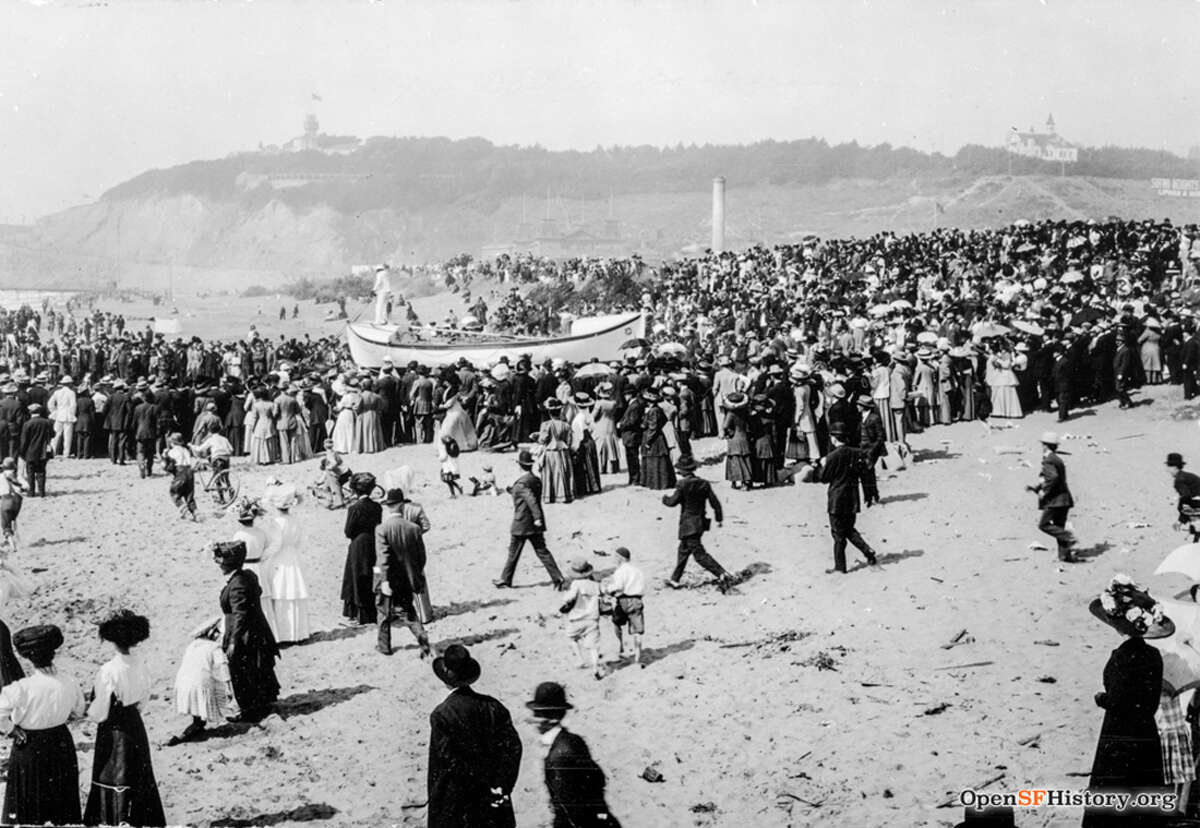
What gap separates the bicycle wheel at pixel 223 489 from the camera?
15836mm

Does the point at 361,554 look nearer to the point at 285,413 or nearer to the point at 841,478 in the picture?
the point at 841,478

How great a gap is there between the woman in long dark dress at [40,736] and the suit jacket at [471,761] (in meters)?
2.20

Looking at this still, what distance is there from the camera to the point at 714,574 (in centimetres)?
1081

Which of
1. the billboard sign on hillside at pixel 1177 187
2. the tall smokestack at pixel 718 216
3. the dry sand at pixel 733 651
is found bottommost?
the dry sand at pixel 733 651

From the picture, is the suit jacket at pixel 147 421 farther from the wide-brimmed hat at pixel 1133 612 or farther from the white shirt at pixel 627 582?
the wide-brimmed hat at pixel 1133 612

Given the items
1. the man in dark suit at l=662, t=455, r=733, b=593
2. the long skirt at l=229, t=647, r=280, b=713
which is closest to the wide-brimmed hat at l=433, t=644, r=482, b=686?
the long skirt at l=229, t=647, r=280, b=713

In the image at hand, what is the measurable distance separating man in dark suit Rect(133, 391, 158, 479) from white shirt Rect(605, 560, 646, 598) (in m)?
11.9

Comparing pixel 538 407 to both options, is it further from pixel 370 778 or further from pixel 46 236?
pixel 46 236

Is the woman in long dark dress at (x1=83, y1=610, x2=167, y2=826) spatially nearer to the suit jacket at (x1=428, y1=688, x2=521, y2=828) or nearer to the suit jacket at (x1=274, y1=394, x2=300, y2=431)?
the suit jacket at (x1=428, y1=688, x2=521, y2=828)

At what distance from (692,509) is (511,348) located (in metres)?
14.1

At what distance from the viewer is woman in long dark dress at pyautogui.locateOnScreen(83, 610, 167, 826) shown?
5961 mm

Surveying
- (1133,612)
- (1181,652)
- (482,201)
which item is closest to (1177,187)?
(1181,652)

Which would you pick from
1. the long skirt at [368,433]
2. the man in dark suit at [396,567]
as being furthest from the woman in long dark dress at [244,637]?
the long skirt at [368,433]

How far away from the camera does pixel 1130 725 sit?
18.1 feet
